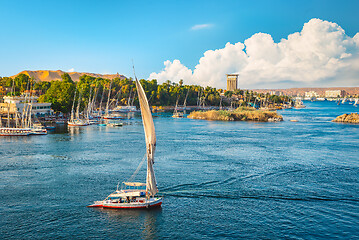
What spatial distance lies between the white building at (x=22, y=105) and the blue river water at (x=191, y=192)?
148ft

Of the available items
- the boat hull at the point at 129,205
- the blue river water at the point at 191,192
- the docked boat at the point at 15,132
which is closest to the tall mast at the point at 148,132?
the boat hull at the point at 129,205

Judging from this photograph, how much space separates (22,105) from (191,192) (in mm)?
90163

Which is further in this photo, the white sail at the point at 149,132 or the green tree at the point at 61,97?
the green tree at the point at 61,97

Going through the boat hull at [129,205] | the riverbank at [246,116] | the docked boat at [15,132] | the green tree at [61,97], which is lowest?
the boat hull at [129,205]

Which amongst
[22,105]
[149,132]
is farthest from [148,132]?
[22,105]

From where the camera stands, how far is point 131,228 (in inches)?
1103

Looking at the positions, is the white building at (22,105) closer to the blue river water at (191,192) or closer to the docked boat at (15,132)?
the docked boat at (15,132)

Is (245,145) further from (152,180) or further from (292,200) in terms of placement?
(152,180)

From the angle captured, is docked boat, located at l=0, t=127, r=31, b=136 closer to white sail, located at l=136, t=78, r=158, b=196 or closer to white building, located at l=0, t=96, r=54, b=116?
white building, located at l=0, t=96, r=54, b=116

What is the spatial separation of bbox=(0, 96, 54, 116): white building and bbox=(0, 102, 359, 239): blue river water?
45257mm

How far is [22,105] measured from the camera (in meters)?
108

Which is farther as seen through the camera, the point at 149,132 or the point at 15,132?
the point at 15,132

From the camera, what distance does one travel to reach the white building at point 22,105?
104m

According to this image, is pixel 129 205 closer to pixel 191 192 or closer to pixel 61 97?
pixel 191 192
